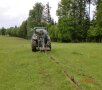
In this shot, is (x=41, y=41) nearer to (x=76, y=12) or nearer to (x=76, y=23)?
(x=76, y=23)

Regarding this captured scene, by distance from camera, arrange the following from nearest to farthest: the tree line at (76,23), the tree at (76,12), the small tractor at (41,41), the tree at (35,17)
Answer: the small tractor at (41,41), the tree line at (76,23), the tree at (76,12), the tree at (35,17)

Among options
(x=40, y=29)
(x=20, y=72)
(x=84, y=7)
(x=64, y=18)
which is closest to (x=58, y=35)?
(x=64, y=18)

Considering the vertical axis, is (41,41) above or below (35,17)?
below

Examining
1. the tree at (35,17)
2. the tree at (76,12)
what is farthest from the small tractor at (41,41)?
the tree at (35,17)

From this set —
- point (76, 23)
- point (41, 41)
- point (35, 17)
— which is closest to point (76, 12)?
point (76, 23)

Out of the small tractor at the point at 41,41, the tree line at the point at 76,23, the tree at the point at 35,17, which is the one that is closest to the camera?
the small tractor at the point at 41,41

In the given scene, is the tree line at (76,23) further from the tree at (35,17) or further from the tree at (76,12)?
the tree at (35,17)

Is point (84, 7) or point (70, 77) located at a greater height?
point (84, 7)

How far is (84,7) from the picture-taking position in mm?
94438

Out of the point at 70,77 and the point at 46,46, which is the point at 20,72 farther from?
the point at 46,46

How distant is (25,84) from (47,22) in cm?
11534

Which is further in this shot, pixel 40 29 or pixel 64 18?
pixel 64 18

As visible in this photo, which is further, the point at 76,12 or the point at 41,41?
the point at 76,12

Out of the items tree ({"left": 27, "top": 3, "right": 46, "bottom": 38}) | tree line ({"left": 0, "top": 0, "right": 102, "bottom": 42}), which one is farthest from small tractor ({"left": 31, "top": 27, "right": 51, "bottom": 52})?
tree ({"left": 27, "top": 3, "right": 46, "bottom": 38})
